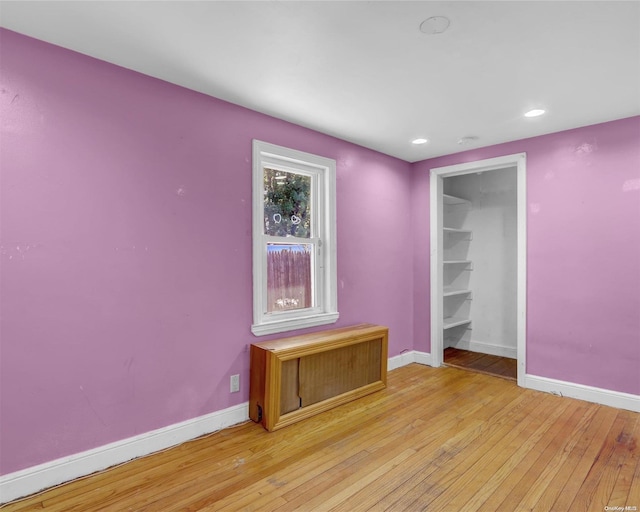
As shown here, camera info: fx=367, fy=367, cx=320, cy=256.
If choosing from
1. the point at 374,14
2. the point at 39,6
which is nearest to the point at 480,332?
the point at 374,14

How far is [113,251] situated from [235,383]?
4.32ft

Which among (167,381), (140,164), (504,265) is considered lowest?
(167,381)

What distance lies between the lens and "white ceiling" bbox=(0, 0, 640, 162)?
175 cm

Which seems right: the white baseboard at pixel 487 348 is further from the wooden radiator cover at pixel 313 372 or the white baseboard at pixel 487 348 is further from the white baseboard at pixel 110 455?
the white baseboard at pixel 110 455

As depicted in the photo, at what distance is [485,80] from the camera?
8.01ft

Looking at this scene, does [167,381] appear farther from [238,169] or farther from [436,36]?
[436,36]

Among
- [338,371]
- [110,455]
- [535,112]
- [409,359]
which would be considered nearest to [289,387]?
[338,371]

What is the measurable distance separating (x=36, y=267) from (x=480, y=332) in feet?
15.9

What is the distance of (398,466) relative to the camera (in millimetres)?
2258

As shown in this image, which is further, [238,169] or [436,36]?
[238,169]

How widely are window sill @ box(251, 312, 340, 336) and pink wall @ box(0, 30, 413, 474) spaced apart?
11 centimetres

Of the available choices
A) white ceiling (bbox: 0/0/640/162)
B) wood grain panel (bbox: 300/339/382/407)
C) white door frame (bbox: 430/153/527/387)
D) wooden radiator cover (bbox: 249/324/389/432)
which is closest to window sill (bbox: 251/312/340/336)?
wooden radiator cover (bbox: 249/324/389/432)

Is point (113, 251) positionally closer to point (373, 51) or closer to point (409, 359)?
point (373, 51)

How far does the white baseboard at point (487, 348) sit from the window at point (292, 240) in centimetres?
247
